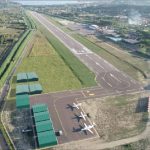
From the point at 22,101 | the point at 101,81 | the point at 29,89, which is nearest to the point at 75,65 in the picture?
the point at 101,81

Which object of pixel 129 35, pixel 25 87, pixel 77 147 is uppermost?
pixel 129 35

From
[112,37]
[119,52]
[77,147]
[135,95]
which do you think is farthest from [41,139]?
[112,37]

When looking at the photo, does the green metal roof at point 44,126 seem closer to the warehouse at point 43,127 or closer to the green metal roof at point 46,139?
the warehouse at point 43,127

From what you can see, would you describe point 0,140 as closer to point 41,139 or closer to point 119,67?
point 41,139

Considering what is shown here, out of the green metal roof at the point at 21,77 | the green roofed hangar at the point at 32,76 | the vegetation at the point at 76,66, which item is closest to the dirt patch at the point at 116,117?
the vegetation at the point at 76,66

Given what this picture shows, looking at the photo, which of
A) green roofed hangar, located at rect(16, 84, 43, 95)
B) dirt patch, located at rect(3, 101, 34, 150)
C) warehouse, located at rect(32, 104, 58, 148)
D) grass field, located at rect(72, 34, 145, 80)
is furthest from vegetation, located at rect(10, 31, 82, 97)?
A: grass field, located at rect(72, 34, 145, 80)

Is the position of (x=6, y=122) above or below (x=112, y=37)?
below
